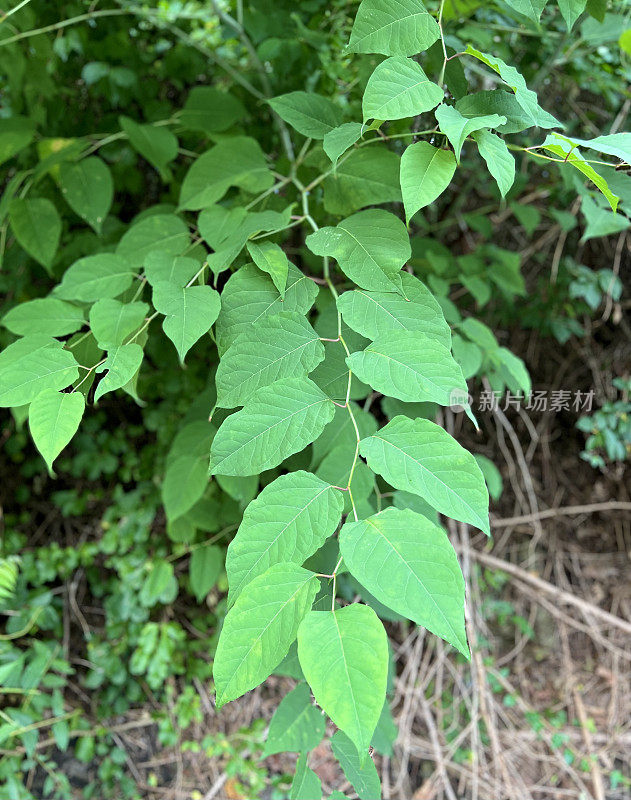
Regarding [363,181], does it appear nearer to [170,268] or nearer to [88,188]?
[170,268]

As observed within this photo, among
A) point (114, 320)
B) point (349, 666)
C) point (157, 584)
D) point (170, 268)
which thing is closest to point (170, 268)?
point (170, 268)

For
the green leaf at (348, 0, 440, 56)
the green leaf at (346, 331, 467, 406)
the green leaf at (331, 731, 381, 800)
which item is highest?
the green leaf at (348, 0, 440, 56)

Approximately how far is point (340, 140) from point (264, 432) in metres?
0.34

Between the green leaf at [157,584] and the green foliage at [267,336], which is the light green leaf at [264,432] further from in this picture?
the green leaf at [157,584]

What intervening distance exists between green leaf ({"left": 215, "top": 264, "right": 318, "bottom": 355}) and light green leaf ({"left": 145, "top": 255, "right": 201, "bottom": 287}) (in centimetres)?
9

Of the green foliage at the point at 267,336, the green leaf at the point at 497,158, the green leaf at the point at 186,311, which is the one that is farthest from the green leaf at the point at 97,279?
the green leaf at the point at 497,158

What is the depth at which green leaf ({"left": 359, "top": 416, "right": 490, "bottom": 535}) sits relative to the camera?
0.54 meters

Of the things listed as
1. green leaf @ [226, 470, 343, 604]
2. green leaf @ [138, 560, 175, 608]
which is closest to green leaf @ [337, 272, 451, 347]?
green leaf @ [226, 470, 343, 604]

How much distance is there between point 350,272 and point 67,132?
112 centimetres

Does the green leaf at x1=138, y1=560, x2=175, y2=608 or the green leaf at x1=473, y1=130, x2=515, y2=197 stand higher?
the green leaf at x1=473, y1=130, x2=515, y2=197

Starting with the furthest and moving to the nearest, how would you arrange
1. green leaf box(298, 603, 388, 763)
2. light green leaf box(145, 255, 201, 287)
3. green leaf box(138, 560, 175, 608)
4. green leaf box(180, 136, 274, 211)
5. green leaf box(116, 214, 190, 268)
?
green leaf box(138, 560, 175, 608), green leaf box(180, 136, 274, 211), green leaf box(116, 214, 190, 268), light green leaf box(145, 255, 201, 287), green leaf box(298, 603, 388, 763)

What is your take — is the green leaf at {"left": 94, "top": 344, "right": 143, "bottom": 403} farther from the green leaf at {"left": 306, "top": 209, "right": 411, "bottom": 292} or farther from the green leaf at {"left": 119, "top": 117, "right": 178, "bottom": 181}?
the green leaf at {"left": 119, "top": 117, "right": 178, "bottom": 181}

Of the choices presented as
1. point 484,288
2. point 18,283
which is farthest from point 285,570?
point 18,283

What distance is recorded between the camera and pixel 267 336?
2.14 ft
